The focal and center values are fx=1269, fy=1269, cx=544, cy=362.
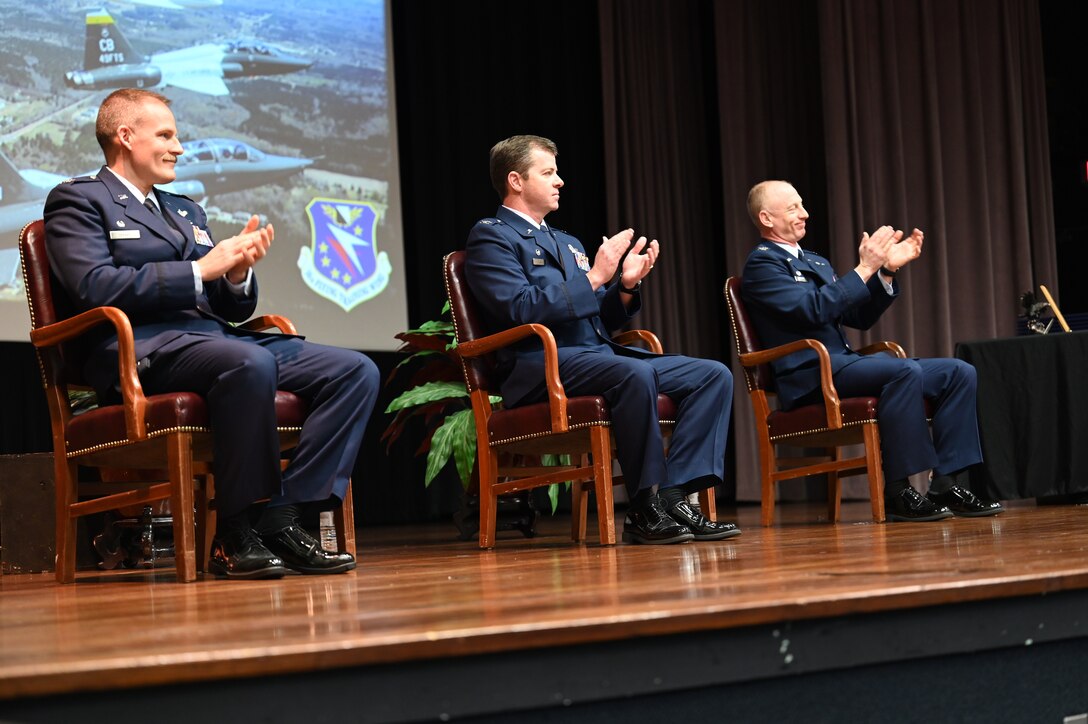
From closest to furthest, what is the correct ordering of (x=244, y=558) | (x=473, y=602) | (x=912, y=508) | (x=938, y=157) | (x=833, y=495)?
(x=473, y=602) → (x=244, y=558) → (x=912, y=508) → (x=833, y=495) → (x=938, y=157)

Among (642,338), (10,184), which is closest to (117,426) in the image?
(642,338)

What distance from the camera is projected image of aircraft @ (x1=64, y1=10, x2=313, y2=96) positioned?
5.14m

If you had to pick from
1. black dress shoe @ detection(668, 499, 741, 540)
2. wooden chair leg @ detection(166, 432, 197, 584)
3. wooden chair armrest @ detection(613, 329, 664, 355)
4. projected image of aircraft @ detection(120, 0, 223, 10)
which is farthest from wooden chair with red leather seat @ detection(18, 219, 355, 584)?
projected image of aircraft @ detection(120, 0, 223, 10)

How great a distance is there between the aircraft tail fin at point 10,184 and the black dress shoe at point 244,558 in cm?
290

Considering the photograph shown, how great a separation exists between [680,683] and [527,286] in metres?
2.07

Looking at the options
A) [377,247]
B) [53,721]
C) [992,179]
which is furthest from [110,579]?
[992,179]

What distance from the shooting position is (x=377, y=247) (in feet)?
19.9

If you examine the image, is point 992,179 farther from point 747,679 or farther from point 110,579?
point 747,679

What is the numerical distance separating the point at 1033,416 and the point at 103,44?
12.6 feet

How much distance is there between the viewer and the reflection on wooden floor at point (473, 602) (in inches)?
45.9

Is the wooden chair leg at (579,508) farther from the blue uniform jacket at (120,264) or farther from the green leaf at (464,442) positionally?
the blue uniform jacket at (120,264)

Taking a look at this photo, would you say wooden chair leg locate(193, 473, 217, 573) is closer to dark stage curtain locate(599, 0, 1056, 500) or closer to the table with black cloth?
the table with black cloth

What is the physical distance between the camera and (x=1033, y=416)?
4203 millimetres

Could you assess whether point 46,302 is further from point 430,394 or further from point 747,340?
point 747,340
